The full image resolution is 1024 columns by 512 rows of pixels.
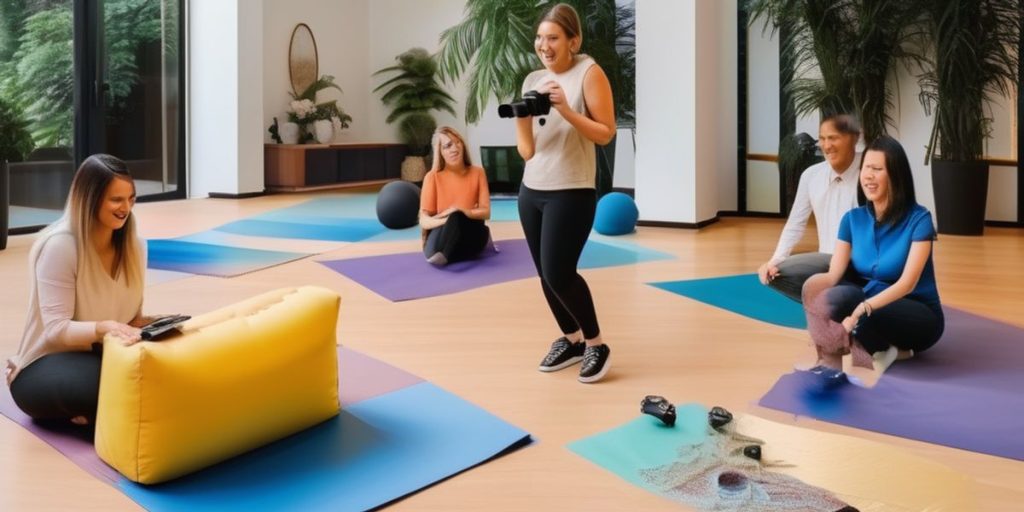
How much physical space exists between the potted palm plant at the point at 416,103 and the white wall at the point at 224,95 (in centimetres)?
224

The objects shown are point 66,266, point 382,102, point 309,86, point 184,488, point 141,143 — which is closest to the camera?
point 184,488

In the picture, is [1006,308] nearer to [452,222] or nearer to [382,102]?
[452,222]

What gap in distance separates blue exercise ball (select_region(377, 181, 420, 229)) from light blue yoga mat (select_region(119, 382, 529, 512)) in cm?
455

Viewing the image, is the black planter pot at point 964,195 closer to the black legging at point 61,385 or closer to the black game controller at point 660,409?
the black game controller at point 660,409

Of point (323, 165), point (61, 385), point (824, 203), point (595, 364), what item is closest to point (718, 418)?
point (595, 364)

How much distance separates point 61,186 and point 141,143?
1.38 m

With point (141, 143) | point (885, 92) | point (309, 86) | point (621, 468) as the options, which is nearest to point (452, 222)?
point (621, 468)

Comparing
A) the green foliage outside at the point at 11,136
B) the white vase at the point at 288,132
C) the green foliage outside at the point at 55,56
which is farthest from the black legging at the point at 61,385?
the white vase at the point at 288,132

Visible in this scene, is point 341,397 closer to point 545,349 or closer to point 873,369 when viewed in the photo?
point 545,349

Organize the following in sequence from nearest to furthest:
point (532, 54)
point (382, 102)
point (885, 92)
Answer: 1. point (885, 92)
2. point (532, 54)
3. point (382, 102)

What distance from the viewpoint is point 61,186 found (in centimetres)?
827

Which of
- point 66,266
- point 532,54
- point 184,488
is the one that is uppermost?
point 532,54

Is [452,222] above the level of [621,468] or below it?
above

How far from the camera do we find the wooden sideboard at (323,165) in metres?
10.8
